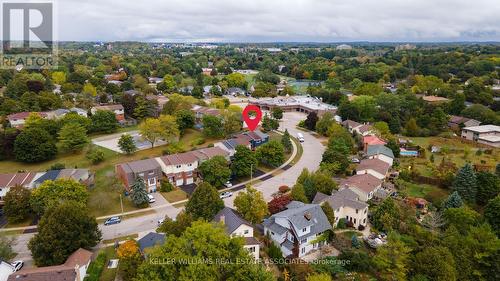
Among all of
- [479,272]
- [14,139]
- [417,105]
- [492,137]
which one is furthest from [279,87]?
Answer: [479,272]

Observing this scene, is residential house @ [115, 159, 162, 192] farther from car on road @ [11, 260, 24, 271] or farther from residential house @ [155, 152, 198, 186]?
car on road @ [11, 260, 24, 271]

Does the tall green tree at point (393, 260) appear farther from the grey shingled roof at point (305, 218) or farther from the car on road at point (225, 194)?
the car on road at point (225, 194)

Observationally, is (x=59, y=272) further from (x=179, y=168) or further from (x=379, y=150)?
(x=379, y=150)

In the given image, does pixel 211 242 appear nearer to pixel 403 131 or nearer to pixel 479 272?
pixel 479 272

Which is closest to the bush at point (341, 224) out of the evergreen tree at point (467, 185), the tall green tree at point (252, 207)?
the tall green tree at point (252, 207)

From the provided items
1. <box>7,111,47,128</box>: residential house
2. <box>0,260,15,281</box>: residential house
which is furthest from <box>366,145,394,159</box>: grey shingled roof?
<box>7,111,47,128</box>: residential house

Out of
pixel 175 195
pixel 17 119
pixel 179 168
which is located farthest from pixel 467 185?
pixel 17 119
